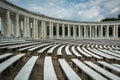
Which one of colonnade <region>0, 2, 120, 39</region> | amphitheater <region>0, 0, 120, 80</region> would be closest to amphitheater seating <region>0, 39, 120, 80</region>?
amphitheater <region>0, 0, 120, 80</region>

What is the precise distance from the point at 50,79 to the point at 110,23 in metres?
63.6

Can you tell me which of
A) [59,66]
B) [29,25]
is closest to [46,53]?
[59,66]

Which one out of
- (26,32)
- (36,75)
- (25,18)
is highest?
(25,18)

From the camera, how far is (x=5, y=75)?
21.3ft

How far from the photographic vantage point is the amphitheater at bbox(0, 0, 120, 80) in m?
6.27

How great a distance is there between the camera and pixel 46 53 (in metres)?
13.4

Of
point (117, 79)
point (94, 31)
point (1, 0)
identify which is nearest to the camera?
point (117, 79)

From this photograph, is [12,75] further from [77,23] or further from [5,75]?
[77,23]

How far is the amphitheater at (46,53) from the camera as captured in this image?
20.6 feet

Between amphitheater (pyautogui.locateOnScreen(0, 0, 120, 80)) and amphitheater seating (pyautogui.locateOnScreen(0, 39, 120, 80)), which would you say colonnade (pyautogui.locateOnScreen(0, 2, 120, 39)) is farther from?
amphitheater seating (pyautogui.locateOnScreen(0, 39, 120, 80))

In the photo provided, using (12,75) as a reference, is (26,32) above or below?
above

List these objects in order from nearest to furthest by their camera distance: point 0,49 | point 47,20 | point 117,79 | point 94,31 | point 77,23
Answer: point 117,79
point 0,49
point 47,20
point 77,23
point 94,31

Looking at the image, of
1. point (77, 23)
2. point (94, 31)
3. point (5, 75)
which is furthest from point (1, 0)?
point (94, 31)

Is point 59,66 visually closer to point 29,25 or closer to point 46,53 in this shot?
point 46,53
